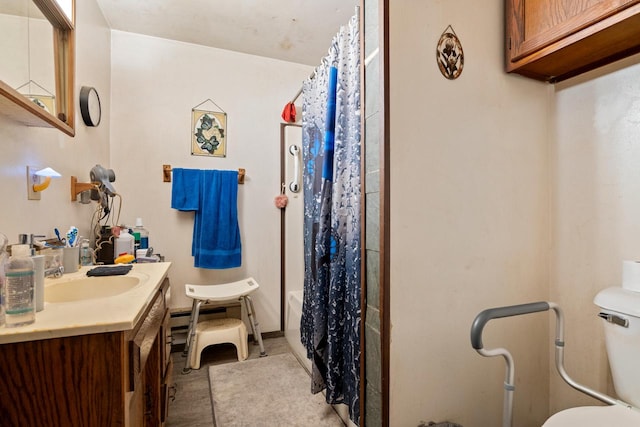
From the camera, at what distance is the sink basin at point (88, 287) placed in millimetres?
1084

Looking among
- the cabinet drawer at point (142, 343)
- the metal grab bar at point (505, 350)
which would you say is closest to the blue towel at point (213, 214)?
the cabinet drawer at point (142, 343)

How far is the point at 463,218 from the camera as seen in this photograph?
4.12ft

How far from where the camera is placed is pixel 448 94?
1.22 meters

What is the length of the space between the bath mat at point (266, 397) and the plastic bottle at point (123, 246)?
0.99 meters

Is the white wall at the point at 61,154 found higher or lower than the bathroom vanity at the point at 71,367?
higher

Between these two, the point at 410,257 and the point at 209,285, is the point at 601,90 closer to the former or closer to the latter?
the point at 410,257

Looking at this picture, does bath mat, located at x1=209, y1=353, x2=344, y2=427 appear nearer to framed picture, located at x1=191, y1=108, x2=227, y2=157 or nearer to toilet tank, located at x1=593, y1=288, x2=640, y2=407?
toilet tank, located at x1=593, y1=288, x2=640, y2=407

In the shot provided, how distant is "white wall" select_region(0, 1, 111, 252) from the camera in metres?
1.04

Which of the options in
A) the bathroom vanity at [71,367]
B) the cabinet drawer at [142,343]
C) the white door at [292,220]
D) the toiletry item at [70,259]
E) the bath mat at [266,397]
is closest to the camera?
the bathroom vanity at [71,367]

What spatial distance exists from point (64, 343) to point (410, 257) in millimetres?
1056

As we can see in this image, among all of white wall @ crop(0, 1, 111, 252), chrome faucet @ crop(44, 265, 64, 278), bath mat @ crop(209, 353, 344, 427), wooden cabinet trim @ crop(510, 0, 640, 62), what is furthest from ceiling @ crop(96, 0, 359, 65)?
bath mat @ crop(209, 353, 344, 427)

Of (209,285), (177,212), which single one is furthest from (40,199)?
(209,285)

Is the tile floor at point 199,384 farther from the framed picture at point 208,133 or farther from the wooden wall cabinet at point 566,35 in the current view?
the wooden wall cabinet at point 566,35

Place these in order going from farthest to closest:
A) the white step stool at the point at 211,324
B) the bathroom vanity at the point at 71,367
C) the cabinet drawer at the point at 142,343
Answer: the white step stool at the point at 211,324 < the cabinet drawer at the point at 142,343 < the bathroom vanity at the point at 71,367
